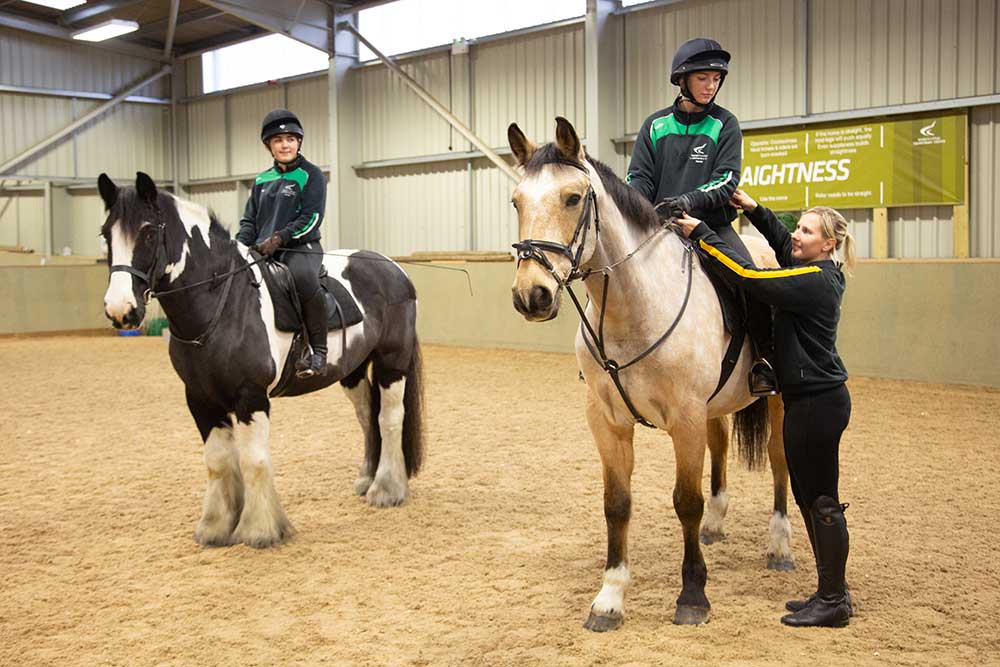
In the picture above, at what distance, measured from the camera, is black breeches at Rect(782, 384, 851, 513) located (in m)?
3.22

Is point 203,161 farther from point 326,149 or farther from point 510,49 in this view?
point 510,49

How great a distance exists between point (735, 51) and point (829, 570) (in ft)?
32.3

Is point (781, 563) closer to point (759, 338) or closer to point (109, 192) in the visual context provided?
point (759, 338)

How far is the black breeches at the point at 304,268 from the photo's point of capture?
4.71 meters

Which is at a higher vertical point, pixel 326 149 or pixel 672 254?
pixel 326 149

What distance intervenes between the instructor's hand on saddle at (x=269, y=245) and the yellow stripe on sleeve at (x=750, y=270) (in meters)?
2.33

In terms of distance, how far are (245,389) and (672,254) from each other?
226cm

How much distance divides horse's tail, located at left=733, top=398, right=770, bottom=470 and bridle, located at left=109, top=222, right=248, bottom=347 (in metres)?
2.69

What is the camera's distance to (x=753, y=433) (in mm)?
4383

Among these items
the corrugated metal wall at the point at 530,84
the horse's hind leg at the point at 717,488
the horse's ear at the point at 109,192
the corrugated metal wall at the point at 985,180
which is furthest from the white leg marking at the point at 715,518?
the corrugated metal wall at the point at 530,84

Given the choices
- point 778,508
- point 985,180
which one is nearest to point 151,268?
point 778,508

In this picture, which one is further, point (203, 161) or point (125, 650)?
point (203, 161)

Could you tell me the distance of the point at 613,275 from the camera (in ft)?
10.5

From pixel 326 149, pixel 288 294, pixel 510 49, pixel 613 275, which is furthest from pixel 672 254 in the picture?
pixel 326 149
